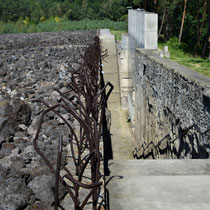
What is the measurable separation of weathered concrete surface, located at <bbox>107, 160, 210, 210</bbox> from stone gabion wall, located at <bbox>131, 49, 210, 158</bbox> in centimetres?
58

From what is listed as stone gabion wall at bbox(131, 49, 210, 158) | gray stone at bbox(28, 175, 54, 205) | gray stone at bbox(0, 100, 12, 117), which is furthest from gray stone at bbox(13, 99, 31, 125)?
gray stone at bbox(28, 175, 54, 205)

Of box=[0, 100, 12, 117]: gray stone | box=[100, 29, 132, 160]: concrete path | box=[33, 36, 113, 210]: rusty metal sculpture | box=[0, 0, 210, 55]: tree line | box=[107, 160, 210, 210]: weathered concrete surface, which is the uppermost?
box=[0, 0, 210, 55]: tree line

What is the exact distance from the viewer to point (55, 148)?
4242 mm

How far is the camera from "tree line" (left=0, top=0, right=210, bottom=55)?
23044 millimetres

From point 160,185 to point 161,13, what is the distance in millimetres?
26484

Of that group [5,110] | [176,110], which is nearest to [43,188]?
[176,110]

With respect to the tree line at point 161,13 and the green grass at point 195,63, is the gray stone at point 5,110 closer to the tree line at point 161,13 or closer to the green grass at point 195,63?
the green grass at point 195,63

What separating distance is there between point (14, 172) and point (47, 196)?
0.71 m

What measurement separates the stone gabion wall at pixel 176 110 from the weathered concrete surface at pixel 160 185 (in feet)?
1.90

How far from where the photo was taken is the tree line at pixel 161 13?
23.0m

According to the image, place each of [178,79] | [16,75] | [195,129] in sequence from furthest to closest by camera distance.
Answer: [16,75], [178,79], [195,129]

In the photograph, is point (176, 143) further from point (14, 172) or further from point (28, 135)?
point (14, 172)

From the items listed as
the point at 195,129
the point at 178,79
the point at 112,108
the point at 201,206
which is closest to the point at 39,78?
the point at 112,108

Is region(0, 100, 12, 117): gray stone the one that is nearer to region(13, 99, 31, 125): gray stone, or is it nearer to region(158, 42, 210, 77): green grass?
region(13, 99, 31, 125): gray stone
